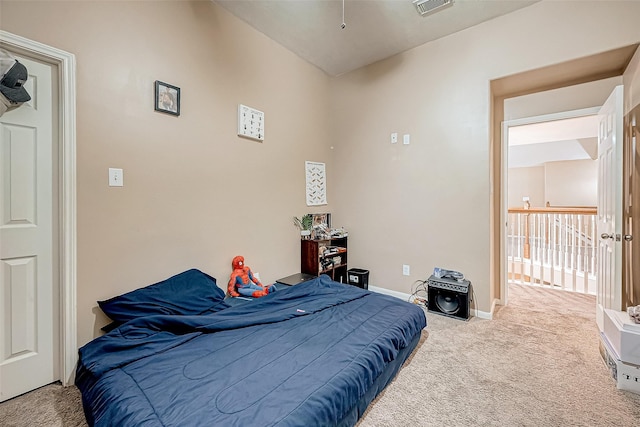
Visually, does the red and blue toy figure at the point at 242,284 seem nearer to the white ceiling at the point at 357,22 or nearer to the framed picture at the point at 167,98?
the framed picture at the point at 167,98

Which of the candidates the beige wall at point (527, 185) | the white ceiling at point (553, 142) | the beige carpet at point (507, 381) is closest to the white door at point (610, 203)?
the beige carpet at point (507, 381)

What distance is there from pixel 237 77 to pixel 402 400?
3.01m

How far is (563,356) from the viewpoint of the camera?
2100 mm

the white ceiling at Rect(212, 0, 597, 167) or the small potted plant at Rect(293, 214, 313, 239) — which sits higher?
the white ceiling at Rect(212, 0, 597, 167)

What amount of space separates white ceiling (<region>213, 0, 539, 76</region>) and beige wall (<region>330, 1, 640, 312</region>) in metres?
0.16

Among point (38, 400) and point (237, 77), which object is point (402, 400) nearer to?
point (38, 400)

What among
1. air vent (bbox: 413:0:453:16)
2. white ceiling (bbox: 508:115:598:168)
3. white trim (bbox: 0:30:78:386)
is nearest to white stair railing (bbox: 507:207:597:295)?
white ceiling (bbox: 508:115:598:168)

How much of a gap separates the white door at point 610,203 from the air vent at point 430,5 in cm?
150

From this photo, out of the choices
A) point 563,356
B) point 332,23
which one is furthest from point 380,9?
point 563,356

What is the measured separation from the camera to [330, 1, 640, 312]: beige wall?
2.45 meters

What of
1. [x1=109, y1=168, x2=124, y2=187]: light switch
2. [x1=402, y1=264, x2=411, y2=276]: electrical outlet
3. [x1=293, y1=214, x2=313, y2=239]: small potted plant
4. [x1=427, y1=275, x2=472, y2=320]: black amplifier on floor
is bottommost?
[x1=427, y1=275, x2=472, y2=320]: black amplifier on floor

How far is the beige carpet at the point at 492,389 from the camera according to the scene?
4.90ft

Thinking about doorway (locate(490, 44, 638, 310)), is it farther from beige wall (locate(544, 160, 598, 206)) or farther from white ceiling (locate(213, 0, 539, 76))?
beige wall (locate(544, 160, 598, 206))

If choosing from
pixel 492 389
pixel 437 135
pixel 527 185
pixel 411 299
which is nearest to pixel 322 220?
pixel 411 299
